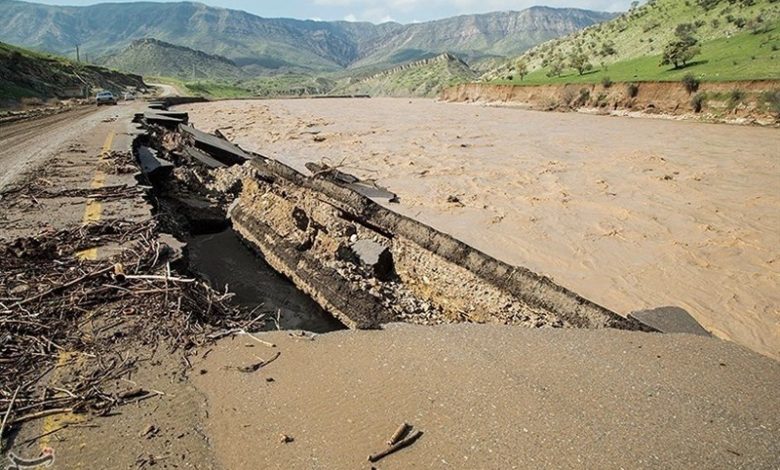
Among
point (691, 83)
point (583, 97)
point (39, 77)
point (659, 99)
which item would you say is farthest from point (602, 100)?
point (39, 77)

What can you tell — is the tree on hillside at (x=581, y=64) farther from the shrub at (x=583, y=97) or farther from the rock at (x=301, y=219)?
Answer: the rock at (x=301, y=219)

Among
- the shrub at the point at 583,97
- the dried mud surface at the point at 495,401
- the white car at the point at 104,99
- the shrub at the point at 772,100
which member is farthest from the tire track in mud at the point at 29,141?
the shrub at the point at 583,97

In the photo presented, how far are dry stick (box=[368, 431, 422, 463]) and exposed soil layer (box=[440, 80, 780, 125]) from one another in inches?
940

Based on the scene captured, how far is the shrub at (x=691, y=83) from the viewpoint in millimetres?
23766

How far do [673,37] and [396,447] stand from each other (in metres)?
42.1

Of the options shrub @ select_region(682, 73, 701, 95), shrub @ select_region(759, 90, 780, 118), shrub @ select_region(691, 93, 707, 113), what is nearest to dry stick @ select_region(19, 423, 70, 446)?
shrub @ select_region(759, 90, 780, 118)

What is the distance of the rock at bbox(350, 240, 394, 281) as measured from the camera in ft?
21.5

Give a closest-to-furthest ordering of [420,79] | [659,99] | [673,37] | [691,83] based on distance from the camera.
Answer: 1. [691,83]
2. [659,99]
3. [673,37]
4. [420,79]

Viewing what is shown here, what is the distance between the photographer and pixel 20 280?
404 centimetres

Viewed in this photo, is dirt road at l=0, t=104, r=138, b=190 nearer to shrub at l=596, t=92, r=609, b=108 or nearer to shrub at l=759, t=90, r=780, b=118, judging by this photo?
shrub at l=759, t=90, r=780, b=118

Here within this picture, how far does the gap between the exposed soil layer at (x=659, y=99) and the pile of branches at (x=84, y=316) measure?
2412 centimetres

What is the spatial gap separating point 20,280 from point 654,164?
49.1 ft

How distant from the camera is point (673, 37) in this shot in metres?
35.3

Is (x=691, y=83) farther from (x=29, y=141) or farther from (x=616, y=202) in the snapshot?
(x=29, y=141)
